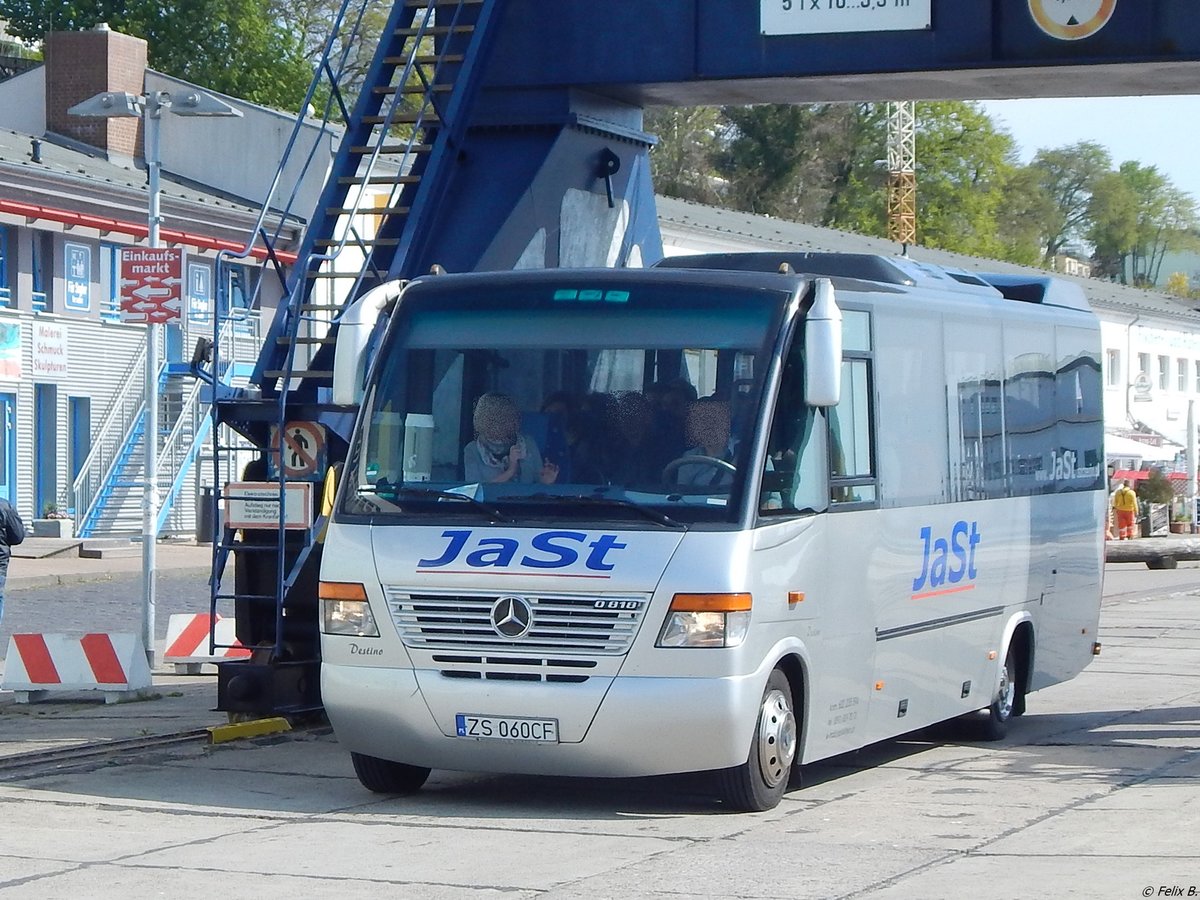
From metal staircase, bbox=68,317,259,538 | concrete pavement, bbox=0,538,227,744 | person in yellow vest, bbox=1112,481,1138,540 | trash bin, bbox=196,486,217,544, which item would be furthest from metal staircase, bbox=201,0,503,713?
person in yellow vest, bbox=1112,481,1138,540

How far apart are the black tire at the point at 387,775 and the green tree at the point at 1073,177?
354ft

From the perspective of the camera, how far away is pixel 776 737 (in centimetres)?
1000

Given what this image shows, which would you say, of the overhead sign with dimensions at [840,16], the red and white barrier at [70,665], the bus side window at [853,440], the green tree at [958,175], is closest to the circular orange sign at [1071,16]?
the overhead sign with dimensions at [840,16]

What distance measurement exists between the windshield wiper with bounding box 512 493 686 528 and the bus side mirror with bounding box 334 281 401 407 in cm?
133

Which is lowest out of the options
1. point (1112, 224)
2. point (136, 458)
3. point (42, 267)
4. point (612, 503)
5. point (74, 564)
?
point (74, 564)

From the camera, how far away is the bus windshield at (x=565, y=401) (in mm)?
9938

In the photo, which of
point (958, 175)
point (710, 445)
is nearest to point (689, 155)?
point (958, 175)

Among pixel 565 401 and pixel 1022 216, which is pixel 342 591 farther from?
pixel 1022 216

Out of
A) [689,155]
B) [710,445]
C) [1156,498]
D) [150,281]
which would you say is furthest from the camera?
[689,155]

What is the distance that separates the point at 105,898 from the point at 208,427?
116ft

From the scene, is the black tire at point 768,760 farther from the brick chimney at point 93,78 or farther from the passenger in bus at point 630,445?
the brick chimney at point 93,78

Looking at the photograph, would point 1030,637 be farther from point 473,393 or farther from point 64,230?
point 64,230

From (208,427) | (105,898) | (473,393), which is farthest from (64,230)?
(105,898)

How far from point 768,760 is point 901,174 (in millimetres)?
71865
